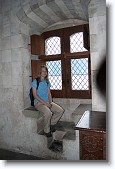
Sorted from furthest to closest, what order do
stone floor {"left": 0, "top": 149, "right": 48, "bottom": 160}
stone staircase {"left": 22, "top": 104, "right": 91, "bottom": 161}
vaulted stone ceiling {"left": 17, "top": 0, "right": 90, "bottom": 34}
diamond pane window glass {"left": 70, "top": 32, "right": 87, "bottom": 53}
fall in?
diamond pane window glass {"left": 70, "top": 32, "right": 87, "bottom": 53}, stone floor {"left": 0, "top": 149, "right": 48, "bottom": 160}, vaulted stone ceiling {"left": 17, "top": 0, "right": 90, "bottom": 34}, stone staircase {"left": 22, "top": 104, "right": 91, "bottom": 161}

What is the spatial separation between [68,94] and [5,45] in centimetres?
142

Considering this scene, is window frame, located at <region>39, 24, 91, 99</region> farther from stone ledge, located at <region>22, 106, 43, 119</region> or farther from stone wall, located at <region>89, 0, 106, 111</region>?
stone wall, located at <region>89, 0, 106, 111</region>

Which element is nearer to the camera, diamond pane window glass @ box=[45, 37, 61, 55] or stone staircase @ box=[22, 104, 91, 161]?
stone staircase @ box=[22, 104, 91, 161]

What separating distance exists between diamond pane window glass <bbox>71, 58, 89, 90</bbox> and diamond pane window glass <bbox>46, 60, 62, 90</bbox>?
274 mm

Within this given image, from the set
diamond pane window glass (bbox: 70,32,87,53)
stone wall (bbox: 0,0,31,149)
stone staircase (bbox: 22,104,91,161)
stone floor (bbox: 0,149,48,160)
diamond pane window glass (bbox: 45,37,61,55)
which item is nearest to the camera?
stone staircase (bbox: 22,104,91,161)

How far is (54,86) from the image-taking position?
348cm

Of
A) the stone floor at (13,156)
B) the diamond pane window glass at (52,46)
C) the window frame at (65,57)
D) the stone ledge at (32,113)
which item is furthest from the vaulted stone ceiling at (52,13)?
the stone floor at (13,156)

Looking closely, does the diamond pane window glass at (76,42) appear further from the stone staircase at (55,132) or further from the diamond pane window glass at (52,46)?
the stone staircase at (55,132)

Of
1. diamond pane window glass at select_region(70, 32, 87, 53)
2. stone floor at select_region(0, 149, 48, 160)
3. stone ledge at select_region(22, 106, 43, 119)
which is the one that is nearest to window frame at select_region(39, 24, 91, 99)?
diamond pane window glass at select_region(70, 32, 87, 53)

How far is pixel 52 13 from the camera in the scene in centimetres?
287

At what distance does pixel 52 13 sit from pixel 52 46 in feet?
2.22

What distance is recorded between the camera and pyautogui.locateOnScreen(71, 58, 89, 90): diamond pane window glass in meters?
3.13

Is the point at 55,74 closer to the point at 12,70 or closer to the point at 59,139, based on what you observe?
the point at 12,70

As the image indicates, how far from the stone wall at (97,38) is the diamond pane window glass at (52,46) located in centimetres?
120
